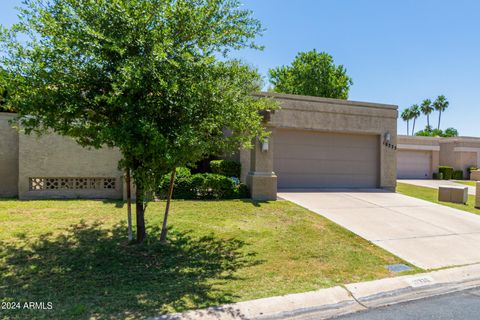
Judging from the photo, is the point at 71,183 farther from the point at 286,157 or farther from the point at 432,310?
the point at 432,310

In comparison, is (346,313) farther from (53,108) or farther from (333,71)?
(333,71)

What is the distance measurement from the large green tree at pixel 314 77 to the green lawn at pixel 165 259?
25.6 metres

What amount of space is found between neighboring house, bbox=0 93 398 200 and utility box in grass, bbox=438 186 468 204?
7.00ft

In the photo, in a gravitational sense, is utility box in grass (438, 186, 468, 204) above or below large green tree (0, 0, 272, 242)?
below

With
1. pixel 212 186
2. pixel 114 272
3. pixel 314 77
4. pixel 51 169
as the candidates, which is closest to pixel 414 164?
pixel 314 77

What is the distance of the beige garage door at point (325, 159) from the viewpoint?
1307 centimetres

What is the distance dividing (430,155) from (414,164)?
1933 millimetres

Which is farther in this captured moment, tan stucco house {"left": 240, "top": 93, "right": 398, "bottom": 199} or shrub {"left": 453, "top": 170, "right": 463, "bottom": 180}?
shrub {"left": 453, "top": 170, "right": 463, "bottom": 180}

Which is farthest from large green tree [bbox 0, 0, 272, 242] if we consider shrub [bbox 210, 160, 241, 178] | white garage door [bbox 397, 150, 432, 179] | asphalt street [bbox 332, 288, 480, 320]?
white garage door [bbox 397, 150, 432, 179]

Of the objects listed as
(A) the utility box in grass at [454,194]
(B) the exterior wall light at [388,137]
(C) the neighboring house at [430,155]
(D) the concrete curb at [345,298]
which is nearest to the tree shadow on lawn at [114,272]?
(D) the concrete curb at [345,298]

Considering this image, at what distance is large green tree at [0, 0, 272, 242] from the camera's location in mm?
4316

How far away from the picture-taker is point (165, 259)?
5.30 metres

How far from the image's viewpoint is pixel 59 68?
14.9 ft

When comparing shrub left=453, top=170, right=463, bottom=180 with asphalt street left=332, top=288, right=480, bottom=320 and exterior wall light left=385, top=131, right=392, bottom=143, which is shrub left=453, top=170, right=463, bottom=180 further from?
asphalt street left=332, top=288, right=480, bottom=320
